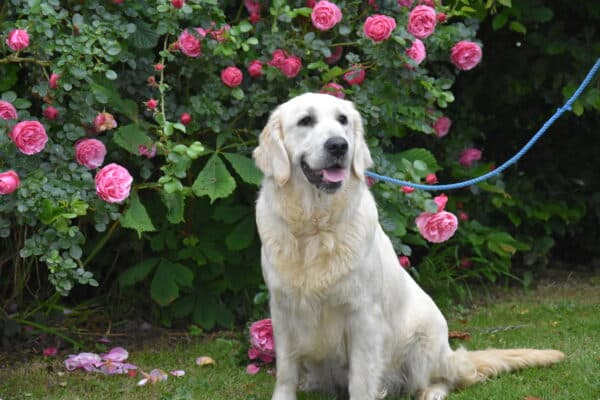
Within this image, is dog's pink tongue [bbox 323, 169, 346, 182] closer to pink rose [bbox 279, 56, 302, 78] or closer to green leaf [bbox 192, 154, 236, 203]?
green leaf [bbox 192, 154, 236, 203]

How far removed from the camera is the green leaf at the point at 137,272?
179 inches

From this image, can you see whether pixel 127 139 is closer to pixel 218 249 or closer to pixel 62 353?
pixel 218 249

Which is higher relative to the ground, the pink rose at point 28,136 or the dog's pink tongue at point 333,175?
the dog's pink tongue at point 333,175

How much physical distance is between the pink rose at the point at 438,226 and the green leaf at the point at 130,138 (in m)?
1.48

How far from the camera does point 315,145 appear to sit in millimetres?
3186

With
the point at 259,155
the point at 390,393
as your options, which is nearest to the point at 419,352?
the point at 390,393

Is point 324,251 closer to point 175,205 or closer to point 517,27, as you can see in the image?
point 175,205

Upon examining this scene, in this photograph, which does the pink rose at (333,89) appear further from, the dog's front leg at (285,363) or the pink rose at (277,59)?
the dog's front leg at (285,363)

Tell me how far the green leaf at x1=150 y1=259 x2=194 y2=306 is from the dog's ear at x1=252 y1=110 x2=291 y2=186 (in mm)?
1348

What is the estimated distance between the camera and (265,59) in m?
4.31

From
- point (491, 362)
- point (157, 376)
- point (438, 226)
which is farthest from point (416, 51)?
point (157, 376)

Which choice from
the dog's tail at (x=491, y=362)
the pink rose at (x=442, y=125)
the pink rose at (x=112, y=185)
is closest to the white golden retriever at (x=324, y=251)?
the dog's tail at (x=491, y=362)

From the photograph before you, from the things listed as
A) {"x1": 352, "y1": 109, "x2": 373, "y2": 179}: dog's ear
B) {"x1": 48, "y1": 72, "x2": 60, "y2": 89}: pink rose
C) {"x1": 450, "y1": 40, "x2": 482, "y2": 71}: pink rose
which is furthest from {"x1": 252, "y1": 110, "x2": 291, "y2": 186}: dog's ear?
{"x1": 450, "y1": 40, "x2": 482, "y2": 71}: pink rose

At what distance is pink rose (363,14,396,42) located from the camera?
13.4 feet
